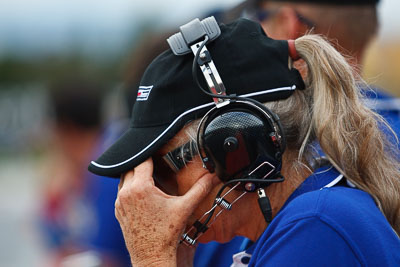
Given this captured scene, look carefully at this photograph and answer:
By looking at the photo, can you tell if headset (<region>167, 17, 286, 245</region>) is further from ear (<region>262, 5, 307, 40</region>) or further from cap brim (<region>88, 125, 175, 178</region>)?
ear (<region>262, 5, 307, 40</region>)

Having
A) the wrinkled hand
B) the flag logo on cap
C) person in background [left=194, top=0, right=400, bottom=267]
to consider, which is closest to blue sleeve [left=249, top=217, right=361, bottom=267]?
the wrinkled hand

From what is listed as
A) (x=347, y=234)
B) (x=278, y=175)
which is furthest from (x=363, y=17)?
(x=347, y=234)

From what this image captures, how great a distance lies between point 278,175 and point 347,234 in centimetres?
33

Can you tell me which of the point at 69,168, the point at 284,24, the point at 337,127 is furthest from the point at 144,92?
the point at 69,168

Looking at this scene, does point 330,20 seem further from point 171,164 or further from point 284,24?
point 171,164

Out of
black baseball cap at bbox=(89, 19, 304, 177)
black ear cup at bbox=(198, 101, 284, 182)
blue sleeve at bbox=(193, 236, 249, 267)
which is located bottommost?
blue sleeve at bbox=(193, 236, 249, 267)

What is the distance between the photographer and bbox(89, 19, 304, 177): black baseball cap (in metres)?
1.84

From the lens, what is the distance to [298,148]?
1.91 meters

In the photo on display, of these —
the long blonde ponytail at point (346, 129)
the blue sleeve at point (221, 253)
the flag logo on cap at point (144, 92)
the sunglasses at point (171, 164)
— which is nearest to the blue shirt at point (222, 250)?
the blue sleeve at point (221, 253)

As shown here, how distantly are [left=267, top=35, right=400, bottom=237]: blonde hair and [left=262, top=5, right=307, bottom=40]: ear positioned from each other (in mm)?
1164

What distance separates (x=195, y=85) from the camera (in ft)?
6.07

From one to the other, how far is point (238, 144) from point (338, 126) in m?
0.31

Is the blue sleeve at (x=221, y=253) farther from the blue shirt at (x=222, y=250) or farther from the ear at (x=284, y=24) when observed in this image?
the ear at (x=284, y=24)

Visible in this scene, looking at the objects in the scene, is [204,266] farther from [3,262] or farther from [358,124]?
[3,262]
